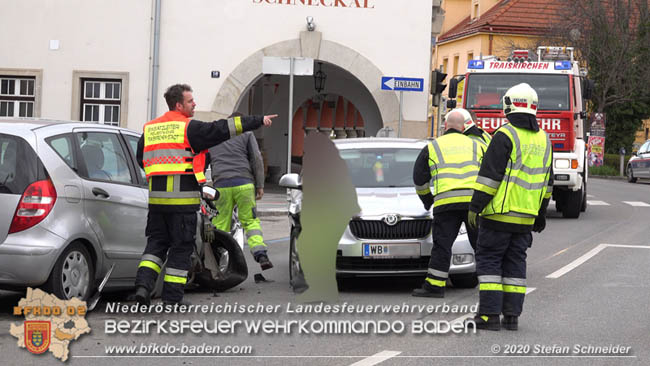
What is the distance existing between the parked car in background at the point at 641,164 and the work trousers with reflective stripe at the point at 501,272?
33374 mm

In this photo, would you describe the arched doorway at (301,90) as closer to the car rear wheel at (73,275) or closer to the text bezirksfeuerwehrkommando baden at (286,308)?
the text bezirksfeuerwehrkommando baden at (286,308)

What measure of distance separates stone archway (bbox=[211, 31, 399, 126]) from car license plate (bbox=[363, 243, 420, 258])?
1501 centimetres

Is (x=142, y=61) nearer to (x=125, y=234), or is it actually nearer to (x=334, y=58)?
(x=334, y=58)

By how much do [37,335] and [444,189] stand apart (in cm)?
391

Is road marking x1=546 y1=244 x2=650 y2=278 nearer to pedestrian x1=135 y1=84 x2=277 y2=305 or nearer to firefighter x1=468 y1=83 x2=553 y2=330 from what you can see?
firefighter x1=468 y1=83 x2=553 y2=330

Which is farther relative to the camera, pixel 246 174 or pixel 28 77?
pixel 28 77

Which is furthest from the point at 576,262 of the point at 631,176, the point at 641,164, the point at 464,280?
the point at 631,176

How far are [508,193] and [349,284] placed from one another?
307 cm

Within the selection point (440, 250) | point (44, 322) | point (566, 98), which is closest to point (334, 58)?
point (566, 98)

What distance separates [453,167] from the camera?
983 centimetres

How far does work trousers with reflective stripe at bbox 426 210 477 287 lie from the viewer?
9.67 metres

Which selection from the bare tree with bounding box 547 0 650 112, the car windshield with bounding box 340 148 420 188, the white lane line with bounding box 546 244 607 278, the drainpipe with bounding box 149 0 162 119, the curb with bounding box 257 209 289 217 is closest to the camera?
the car windshield with bounding box 340 148 420 188

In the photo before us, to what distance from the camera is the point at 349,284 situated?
1086 cm

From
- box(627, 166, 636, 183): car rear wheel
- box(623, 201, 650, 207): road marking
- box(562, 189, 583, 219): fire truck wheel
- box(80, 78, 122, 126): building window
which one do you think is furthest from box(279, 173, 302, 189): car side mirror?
box(627, 166, 636, 183): car rear wheel
